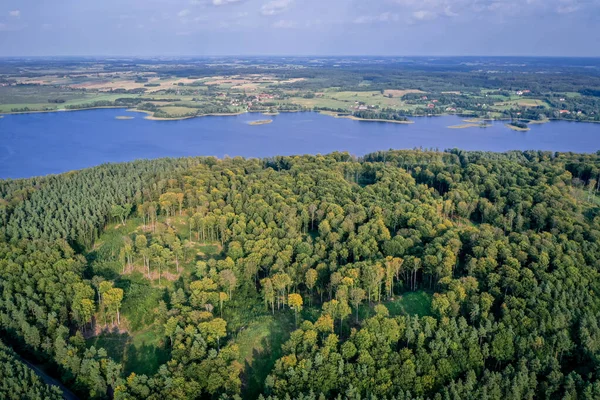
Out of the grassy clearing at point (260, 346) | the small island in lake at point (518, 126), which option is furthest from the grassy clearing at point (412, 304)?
the small island in lake at point (518, 126)

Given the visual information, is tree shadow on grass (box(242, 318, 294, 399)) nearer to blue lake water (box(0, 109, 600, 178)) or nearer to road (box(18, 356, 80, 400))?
road (box(18, 356, 80, 400))

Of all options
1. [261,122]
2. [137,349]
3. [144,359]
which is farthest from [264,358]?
[261,122]

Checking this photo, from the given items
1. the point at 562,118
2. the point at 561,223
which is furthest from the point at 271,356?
the point at 562,118

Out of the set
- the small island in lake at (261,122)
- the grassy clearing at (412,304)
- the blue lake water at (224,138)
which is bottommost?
the grassy clearing at (412,304)

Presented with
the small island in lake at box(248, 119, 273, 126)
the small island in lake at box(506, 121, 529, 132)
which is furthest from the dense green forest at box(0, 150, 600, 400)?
the small island in lake at box(248, 119, 273, 126)

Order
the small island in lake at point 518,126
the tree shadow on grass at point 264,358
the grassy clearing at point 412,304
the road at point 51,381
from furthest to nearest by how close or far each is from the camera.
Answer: the small island in lake at point 518,126 < the grassy clearing at point 412,304 < the tree shadow on grass at point 264,358 < the road at point 51,381

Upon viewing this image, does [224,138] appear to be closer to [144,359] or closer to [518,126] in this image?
[518,126]

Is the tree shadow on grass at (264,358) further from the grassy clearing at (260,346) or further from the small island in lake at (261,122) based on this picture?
the small island in lake at (261,122)
